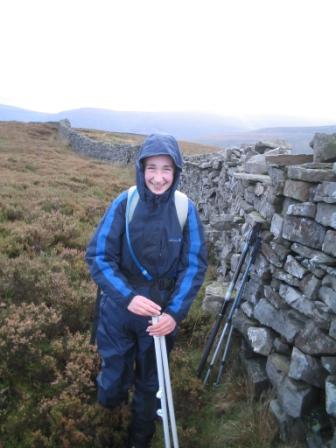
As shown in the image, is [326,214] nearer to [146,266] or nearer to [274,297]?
[274,297]

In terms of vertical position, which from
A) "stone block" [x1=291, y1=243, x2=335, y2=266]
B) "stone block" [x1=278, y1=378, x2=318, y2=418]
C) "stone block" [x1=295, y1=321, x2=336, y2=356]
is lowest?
"stone block" [x1=278, y1=378, x2=318, y2=418]

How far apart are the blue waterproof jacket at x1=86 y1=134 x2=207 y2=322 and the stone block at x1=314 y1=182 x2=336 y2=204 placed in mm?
1105

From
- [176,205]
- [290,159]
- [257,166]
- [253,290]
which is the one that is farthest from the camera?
[257,166]

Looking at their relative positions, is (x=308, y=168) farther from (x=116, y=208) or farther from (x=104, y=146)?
(x=104, y=146)

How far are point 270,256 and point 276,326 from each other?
0.73 m

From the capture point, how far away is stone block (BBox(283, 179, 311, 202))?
3773 millimetres

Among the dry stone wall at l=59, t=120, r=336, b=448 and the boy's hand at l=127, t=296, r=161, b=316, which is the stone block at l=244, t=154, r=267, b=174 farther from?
the boy's hand at l=127, t=296, r=161, b=316

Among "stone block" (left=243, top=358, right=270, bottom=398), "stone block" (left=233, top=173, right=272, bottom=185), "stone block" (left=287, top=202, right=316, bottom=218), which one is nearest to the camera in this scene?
"stone block" (left=287, top=202, right=316, bottom=218)

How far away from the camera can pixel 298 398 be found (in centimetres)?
343

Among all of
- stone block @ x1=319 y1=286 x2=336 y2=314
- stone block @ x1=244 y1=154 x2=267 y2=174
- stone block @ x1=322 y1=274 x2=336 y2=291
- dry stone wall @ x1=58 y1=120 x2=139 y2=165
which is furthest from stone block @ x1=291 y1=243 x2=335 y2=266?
dry stone wall @ x1=58 y1=120 x2=139 y2=165

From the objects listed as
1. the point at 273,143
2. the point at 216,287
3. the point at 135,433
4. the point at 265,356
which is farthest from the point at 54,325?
the point at 273,143

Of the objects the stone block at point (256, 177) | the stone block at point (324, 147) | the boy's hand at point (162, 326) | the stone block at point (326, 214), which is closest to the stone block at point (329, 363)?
the stone block at point (326, 214)

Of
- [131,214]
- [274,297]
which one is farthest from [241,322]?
[131,214]

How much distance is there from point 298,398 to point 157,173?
228 cm
